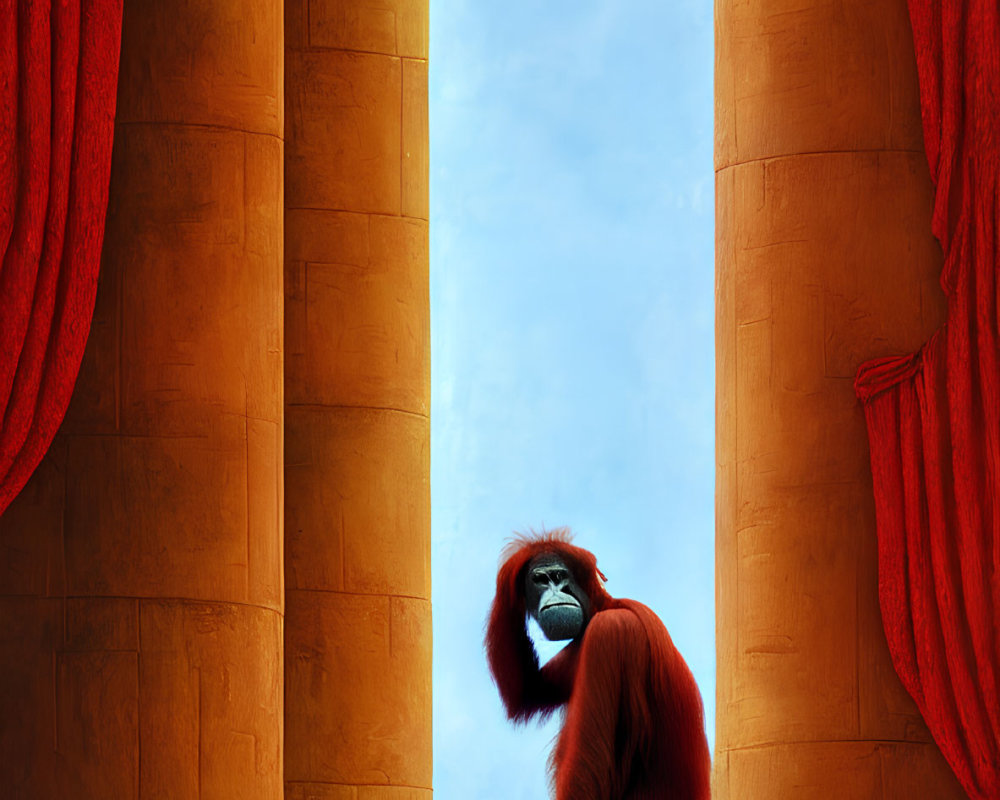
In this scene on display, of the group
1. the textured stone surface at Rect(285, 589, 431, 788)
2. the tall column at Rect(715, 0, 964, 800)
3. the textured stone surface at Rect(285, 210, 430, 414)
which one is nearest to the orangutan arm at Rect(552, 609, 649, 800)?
the tall column at Rect(715, 0, 964, 800)

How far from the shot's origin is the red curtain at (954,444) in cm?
1283

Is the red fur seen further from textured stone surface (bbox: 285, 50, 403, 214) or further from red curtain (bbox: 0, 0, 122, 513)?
textured stone surface (bbox: 285, 50, 403, 214)

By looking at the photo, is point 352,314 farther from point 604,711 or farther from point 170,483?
point 604,711

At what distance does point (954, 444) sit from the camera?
13.1 m

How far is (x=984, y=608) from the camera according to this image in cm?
1280

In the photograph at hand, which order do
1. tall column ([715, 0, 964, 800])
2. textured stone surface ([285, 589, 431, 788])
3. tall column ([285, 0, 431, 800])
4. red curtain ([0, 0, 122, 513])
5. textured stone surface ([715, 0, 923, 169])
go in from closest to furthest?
1. red curtain ([0, 0, 122, 513])
2. tall column ([715, 0, 964, 800])
3. textured stone surface ([715, 0, 923, 169])
4. textured stone surface ([285, 589, 431, 788])
5. tall column ([285, 0, 431, 800])

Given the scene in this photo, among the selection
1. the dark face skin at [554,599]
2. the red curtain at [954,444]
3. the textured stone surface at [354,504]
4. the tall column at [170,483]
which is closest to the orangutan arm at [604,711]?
the dark face skin at [554,599]

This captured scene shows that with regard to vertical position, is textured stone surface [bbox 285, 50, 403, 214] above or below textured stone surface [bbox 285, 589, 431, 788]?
above

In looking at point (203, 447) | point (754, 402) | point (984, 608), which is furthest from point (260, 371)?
point (984, 608)

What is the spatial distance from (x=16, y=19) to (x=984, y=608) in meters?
5.92

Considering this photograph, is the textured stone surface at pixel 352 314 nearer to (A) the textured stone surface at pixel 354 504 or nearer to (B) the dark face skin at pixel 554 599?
(A) the textured stone surface at pixel 354 504

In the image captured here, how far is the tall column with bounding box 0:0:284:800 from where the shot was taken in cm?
1241

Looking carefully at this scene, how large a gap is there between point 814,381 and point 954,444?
104 cm

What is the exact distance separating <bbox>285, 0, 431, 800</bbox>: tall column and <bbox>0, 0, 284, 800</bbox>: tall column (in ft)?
10.0
